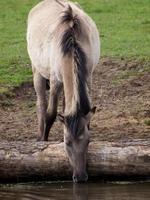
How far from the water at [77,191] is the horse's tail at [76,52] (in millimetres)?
824

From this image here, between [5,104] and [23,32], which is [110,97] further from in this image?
[23,32]

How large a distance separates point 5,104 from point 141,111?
2.03 m

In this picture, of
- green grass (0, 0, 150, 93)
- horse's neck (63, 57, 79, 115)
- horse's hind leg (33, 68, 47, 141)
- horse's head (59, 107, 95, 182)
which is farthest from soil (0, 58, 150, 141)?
horse's head (59, 107, 95, 182)

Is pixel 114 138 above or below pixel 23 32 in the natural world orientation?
above

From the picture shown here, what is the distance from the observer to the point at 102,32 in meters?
16.1

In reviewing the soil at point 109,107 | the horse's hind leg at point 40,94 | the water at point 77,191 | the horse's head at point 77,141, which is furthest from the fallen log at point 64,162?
the horse's hind leg at point 40,94

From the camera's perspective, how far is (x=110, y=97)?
1233 centimetres

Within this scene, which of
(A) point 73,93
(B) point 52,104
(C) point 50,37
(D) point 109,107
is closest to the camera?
(A) point 73,93

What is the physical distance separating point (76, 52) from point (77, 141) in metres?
0.98

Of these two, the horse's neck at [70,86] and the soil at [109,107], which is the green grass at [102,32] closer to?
the soil at [109,107]

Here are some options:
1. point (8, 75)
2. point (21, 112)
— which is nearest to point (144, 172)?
point (21, 112)

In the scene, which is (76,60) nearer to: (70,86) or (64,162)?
(70,86)

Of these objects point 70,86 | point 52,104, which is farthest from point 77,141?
point 52,104

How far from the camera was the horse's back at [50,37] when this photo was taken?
9.45 metres
